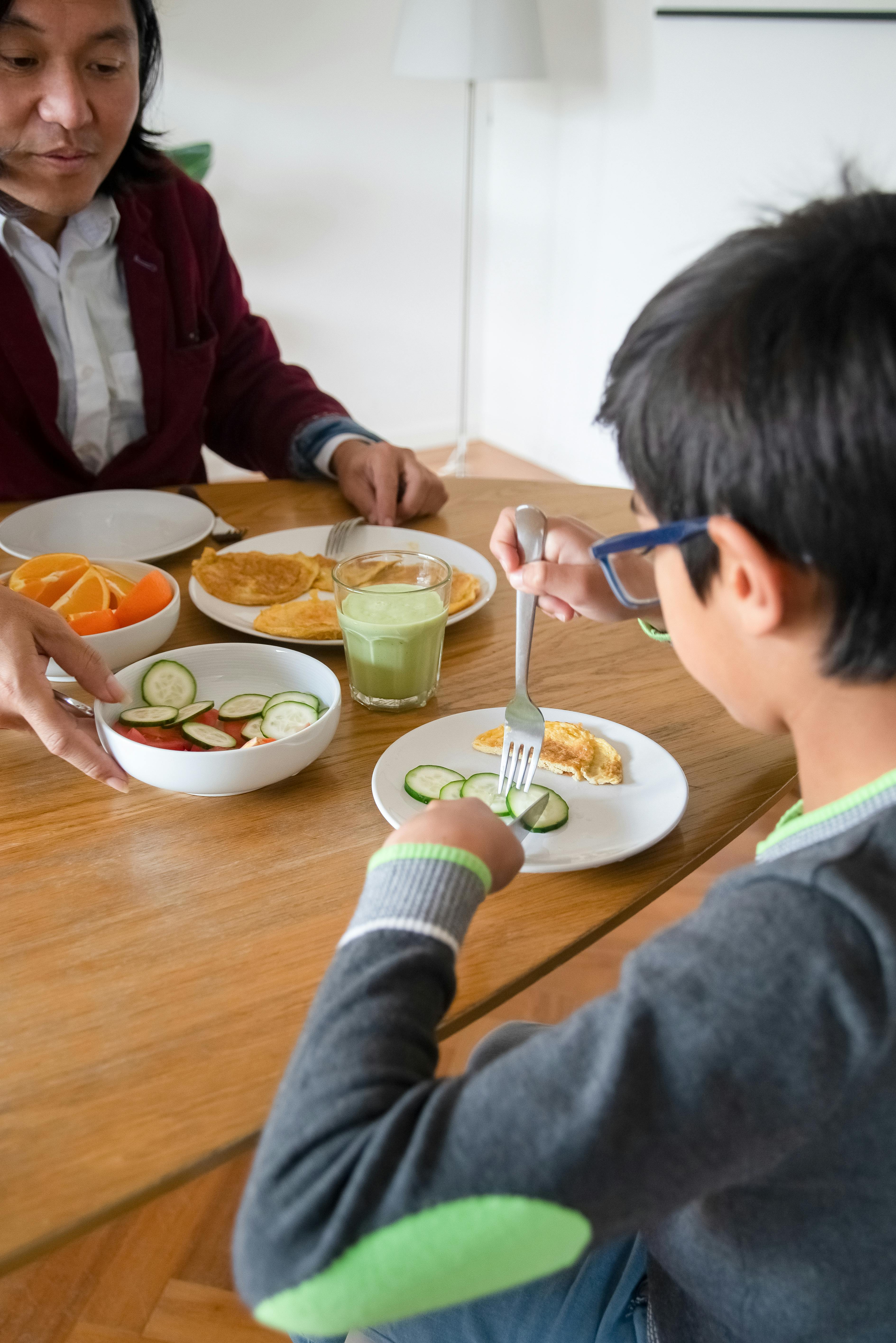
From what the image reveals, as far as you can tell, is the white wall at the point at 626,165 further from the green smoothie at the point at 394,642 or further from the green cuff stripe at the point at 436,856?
the green cuff stripe at the point at 436,856

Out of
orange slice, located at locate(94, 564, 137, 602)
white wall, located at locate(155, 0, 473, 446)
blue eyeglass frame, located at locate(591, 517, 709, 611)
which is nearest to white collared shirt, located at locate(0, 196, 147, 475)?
orange slice, located at locate(94, 564, 137, 602)

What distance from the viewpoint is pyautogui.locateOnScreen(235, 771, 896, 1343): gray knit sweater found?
0.56 m

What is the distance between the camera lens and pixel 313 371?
4.50m

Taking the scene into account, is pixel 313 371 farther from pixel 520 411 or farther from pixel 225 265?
pixel 225 265

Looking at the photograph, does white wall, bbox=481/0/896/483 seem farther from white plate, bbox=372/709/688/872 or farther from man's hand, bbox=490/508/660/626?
white plate, bbox=372/709/688/872

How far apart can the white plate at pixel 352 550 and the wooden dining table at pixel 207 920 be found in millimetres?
126

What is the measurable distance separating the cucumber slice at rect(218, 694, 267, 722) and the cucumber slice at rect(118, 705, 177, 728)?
5 centimetres

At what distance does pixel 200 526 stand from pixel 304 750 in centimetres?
70

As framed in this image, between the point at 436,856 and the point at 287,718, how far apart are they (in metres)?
0.39

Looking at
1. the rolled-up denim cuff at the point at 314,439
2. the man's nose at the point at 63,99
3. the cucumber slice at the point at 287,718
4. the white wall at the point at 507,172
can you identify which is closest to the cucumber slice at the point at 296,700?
the cucumber slice at the point at 287,718

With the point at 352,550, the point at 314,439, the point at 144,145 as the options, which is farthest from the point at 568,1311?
the point at 144,145

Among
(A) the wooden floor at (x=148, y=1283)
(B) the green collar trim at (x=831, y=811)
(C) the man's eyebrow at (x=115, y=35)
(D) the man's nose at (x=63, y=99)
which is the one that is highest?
(C) the man's eyebrow at (x=115, y=35)

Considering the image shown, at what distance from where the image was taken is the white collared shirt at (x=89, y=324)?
1.76m

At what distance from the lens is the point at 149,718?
1.06 m
